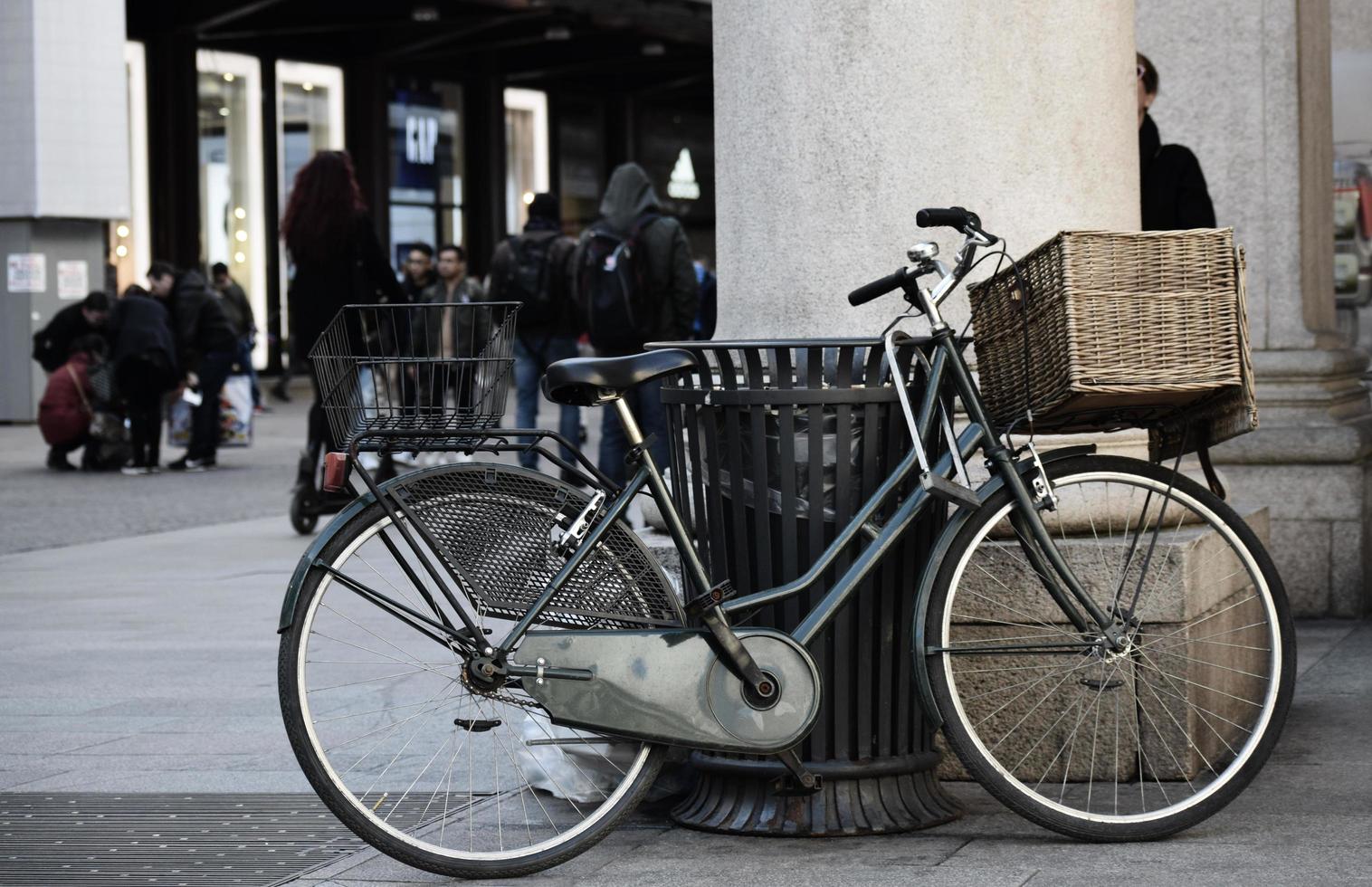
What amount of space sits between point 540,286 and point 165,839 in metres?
6.96

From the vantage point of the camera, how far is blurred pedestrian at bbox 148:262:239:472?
15766 millimetres

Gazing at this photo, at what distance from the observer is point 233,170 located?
93.2 ft

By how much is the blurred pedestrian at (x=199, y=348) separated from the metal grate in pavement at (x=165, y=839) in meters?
11.3

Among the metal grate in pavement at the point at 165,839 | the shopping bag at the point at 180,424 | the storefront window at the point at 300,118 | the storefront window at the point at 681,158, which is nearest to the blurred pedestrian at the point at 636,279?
the metal grate in pavement at the point at 165,839

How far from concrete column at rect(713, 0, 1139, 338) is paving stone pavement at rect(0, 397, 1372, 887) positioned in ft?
4.32

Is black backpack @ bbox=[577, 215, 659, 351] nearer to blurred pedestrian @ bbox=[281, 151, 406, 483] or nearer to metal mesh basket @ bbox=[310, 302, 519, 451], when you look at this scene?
blurred pedestrian @ bbox=[281, 151, 406, 483]

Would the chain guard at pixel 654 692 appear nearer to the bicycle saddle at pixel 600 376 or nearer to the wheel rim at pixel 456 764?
the wheel rim at pixel 456 764

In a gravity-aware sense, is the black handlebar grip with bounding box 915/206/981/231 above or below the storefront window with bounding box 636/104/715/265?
below

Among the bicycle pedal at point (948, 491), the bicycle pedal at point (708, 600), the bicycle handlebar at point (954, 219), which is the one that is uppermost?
the bicycle handlebar at point (954, 219)

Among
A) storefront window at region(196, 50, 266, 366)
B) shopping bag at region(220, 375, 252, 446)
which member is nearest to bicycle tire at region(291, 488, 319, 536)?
shopping bag at region(220, 375, 252, 446)

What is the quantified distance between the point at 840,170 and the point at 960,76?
1.17ft

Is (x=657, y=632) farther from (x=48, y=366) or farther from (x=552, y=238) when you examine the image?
(x=48, y=366)

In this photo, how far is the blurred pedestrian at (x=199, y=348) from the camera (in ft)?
51.7

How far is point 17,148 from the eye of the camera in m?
21.9
